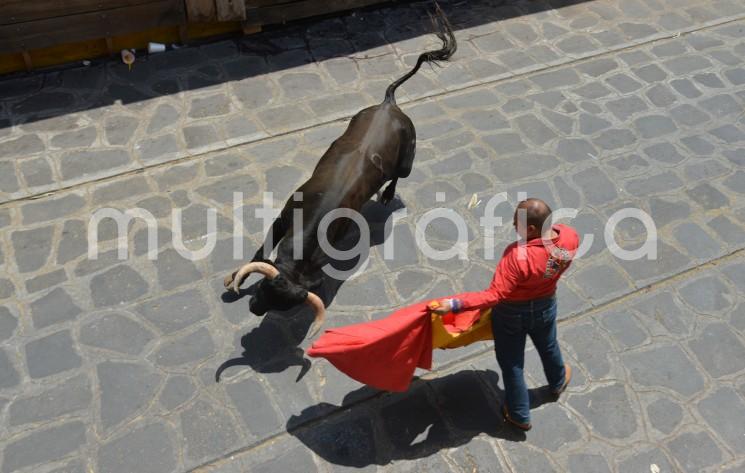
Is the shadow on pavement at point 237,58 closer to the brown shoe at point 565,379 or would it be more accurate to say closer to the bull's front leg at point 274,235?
the bull's front leg at point 274,235

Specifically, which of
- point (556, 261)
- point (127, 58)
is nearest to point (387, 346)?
point (556, 261)

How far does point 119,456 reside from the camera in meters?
5.30

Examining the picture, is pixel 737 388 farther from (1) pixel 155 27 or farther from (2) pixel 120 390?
(1) pixel 155 27

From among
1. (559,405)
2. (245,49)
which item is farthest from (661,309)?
(245,49)

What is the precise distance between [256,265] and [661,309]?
3585 mm

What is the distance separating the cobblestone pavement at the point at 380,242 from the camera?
18.1 ft

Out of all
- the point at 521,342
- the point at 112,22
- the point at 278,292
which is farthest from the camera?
the point at 112,22

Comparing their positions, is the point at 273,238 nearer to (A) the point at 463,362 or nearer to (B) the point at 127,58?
(A) the point at 463,362

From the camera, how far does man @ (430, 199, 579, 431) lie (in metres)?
4.79

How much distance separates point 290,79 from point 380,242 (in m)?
3.05

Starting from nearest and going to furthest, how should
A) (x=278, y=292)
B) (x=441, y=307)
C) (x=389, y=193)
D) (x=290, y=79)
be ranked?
(x=441, y=307), (x=278, y=292), (x=389, y=193), (x=290, y=79)

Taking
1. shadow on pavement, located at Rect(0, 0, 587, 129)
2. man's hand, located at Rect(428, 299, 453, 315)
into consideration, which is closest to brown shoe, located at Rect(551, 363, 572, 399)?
man's hand, located at Rect(428, 299, 453, 315)

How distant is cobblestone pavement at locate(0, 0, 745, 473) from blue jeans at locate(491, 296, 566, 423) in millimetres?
329

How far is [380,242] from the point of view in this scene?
23.1 feet
